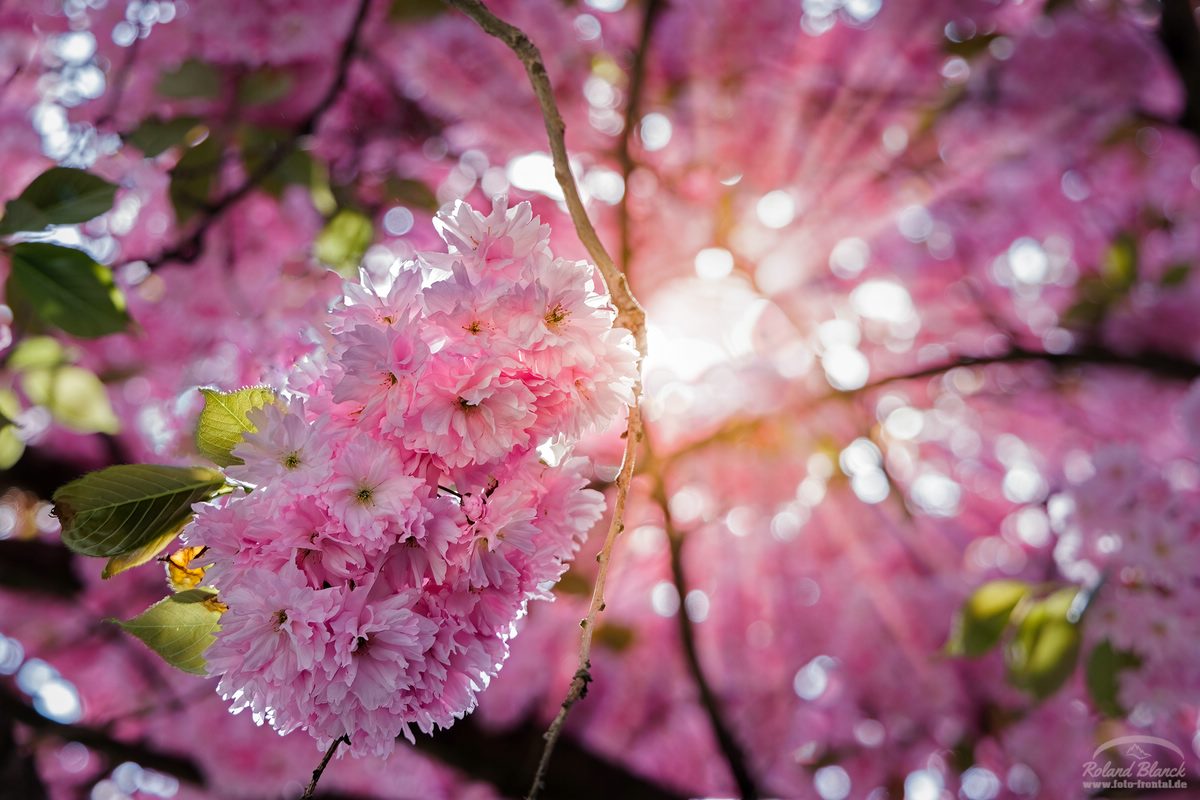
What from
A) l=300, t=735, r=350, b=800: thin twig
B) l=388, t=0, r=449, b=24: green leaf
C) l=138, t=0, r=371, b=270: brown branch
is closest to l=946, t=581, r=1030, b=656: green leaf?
l=300, t=735, r=350, b=800: thin twig

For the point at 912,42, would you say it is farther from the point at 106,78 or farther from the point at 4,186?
the point at 4,186

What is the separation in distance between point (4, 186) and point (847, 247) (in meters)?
3.23

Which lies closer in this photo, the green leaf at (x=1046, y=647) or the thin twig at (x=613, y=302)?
the thin twig at (x=613, y=302)

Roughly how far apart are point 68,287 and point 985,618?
1724 mm

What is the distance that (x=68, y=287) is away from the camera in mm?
1040

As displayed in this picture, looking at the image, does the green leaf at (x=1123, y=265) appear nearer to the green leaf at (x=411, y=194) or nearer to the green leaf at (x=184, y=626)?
the green leaf at (x=411, y=194)

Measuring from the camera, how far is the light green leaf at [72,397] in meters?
1.29

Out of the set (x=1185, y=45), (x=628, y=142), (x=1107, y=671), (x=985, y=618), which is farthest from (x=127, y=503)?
(x=1185, y=45)

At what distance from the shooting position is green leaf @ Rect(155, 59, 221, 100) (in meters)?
1.76

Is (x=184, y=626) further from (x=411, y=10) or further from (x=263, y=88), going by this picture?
(x=411, y=10)

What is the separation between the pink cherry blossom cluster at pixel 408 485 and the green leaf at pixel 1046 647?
1402mm

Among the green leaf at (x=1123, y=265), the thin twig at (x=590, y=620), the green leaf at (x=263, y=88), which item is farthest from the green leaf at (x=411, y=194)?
the green leaf at (x=1123, y=265)

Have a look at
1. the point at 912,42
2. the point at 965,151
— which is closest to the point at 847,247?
the point at 965,151

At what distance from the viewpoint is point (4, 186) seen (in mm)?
2607
